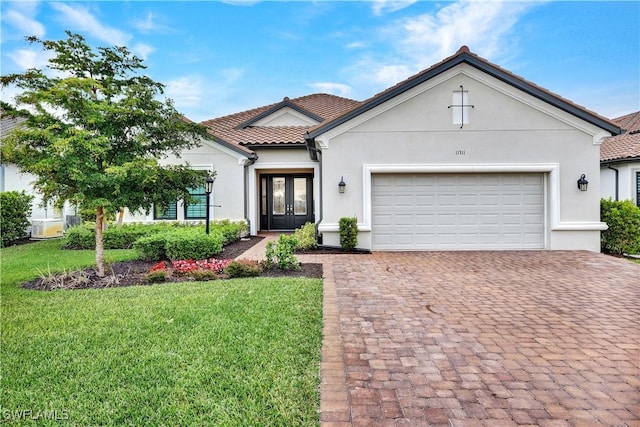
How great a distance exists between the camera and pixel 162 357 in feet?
11.6

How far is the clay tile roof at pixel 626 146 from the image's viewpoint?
547 inches

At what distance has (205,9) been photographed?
38.2ft

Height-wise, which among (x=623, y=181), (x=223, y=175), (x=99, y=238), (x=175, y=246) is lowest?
(x=175, y=246)

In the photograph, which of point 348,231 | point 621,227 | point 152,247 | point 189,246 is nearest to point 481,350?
point 348,231

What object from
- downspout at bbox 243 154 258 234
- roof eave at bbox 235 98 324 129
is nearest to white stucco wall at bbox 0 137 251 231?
downspout at bbox 243 154 258 234

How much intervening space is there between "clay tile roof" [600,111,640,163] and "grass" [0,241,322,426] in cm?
1525

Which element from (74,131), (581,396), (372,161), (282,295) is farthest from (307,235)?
(581,396)

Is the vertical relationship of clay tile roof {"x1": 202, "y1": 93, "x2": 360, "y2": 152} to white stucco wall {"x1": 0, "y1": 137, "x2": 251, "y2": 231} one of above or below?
above

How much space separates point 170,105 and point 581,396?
26.1 ft

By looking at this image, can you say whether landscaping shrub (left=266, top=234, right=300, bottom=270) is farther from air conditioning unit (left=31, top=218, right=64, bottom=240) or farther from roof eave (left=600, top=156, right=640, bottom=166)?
roof eave (left=600, top=156, right=640, bottom=166)

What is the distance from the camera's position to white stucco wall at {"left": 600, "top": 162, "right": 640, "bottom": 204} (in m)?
13.8

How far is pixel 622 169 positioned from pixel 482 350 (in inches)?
604

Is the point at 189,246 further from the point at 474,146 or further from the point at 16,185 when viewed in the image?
the point at 16,185

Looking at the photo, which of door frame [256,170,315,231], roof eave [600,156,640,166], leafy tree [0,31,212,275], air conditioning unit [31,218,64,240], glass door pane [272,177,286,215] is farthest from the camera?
glass door pane [272,177,286,215]
